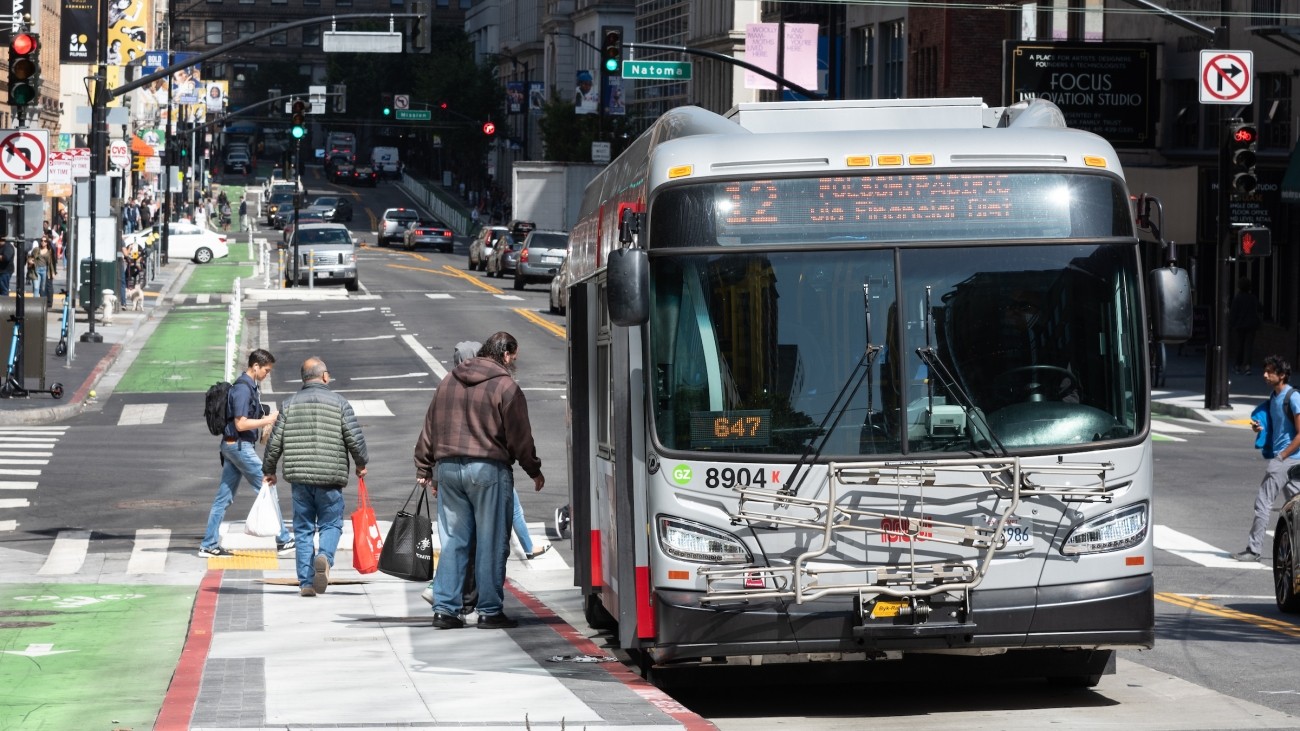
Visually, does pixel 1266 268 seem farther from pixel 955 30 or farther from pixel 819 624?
pixel 819 624

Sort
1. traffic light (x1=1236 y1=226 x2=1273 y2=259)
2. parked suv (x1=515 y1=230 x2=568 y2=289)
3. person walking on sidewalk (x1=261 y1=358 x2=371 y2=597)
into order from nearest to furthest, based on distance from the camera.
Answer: person walking on sidewalk (x1=261 y1=358 x2=371 y2=597)
traffic light (x1=1236 y1=226 x2=1273 y2=259)
parked suv (x1=515 y1=230 x2=568 y2=289)

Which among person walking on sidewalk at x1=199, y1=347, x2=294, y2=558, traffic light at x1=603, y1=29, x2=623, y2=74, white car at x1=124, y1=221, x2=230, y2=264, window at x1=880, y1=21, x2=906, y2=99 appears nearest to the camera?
person walking on sidewalk at x1=199, y1=347, x2=294, y2=558

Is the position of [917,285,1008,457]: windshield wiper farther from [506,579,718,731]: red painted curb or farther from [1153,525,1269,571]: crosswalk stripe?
[1153,525,1269,571]: crosswalk stripe

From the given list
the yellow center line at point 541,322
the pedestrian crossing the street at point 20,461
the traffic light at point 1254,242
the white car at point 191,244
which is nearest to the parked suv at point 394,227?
the white car at point 191,244

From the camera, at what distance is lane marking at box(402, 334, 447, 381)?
36.3 metres

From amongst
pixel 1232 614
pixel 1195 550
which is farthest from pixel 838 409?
pixel 1195 550

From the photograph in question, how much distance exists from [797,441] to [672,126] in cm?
210

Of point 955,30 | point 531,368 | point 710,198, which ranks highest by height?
point 955,30

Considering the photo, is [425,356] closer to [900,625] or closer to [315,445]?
[315,445]

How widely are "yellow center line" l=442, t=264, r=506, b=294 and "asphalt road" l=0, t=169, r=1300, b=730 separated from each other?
410 inches

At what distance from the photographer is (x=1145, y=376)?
399 inches

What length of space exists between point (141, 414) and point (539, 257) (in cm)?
2952

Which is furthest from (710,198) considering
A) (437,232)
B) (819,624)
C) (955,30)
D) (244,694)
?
(437,232)

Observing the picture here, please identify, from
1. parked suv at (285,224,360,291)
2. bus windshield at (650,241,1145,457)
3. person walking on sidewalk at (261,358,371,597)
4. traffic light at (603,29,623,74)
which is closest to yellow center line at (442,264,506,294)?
parked suv at (285,224,360,291)
